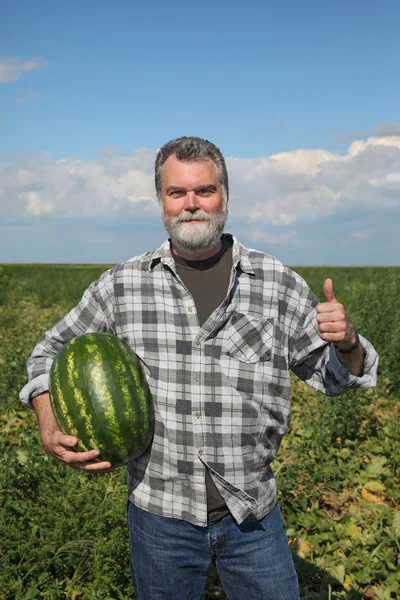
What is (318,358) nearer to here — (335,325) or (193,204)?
(335,325)

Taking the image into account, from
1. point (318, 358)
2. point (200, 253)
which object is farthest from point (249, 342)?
point (200, 253)

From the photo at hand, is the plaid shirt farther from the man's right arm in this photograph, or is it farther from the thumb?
the thumb

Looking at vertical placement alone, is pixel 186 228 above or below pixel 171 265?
above

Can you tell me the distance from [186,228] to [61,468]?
2.88m

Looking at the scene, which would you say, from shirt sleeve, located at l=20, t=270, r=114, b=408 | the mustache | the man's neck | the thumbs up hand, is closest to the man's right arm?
shirt sleeve, located at l=20, t=270, r=114, b=408

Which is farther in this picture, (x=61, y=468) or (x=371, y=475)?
(x=371, y=475)

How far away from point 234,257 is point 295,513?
2.81 metres

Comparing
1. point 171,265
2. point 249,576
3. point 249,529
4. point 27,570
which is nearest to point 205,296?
point 171,265

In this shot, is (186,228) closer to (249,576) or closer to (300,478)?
(249,576)

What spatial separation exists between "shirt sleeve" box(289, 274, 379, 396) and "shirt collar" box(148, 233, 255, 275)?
272 mm

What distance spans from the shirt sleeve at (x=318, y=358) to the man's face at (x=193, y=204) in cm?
51

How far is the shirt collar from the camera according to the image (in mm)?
2777

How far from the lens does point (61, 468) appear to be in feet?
15.5

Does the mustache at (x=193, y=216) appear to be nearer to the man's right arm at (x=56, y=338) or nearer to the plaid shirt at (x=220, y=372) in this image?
the plaid shirt at (x=220, y=372)
